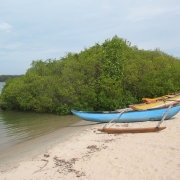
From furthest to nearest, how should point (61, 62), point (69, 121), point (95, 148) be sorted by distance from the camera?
point (61, 62) → point (69, 121) → point (95, 148)

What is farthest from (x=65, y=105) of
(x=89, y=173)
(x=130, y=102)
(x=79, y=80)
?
(x=89, y=173)

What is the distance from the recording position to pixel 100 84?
2045 cm

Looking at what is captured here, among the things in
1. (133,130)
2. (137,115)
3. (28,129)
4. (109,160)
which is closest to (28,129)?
(28,129)

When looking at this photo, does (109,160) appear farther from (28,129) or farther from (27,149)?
(28,129)

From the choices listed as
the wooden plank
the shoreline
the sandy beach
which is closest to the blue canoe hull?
the wooden plank

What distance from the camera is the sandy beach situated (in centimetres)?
629

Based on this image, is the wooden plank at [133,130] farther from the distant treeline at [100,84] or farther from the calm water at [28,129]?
the distant treeline at [100,84]

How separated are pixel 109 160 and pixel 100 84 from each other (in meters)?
13.4

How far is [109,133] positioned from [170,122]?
3.31m

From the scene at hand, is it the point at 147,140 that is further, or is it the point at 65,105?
the point at 65,105

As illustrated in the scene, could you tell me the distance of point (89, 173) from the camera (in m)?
6.54

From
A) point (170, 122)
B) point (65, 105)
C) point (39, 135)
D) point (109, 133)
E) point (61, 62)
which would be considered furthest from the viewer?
point (61, 62)

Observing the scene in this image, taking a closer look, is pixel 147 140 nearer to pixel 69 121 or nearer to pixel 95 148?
pixel 95 148

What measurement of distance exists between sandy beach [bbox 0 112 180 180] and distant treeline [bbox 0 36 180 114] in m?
9.95
